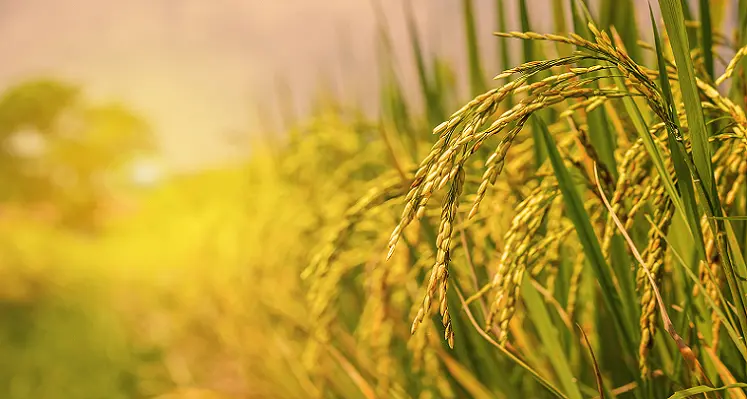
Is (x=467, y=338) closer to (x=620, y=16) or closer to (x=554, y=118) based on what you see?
(x=554, y=118)

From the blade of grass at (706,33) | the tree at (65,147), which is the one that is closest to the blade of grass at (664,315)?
the blade of grass at (706,33)

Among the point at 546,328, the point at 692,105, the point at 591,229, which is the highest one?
the point at 692,105

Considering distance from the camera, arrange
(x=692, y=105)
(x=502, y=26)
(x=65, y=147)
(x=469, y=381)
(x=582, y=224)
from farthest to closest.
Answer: (x=65, y=147)
(x=502, y=26)
(x=469, y=381)
(x=582, y=224)
(x=692, y=105)

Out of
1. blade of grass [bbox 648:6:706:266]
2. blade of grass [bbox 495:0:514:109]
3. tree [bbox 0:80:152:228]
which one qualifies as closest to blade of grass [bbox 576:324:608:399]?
blade of grass [bbox 648:6:706:266]

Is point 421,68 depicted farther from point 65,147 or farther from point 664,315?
point 65,147

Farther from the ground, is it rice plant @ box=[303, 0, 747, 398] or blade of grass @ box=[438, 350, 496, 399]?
rice plant @ box=[303, 0, 747, 398]

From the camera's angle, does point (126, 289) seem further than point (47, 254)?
No

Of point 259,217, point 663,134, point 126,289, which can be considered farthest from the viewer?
point 126,289

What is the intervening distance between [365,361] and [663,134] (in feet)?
2.36

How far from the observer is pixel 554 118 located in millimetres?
1004

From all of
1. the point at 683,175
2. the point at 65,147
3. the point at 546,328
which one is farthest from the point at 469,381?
the point at 65,147

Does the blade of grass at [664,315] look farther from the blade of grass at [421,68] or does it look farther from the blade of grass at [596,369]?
the blade of grass at [421,68]

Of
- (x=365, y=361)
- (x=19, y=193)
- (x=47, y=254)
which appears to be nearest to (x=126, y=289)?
(x=47, y=254)

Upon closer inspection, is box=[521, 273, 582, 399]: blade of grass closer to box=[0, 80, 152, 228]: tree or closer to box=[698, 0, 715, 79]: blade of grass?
box=[698, 0, 715, 79]: blade of grass
